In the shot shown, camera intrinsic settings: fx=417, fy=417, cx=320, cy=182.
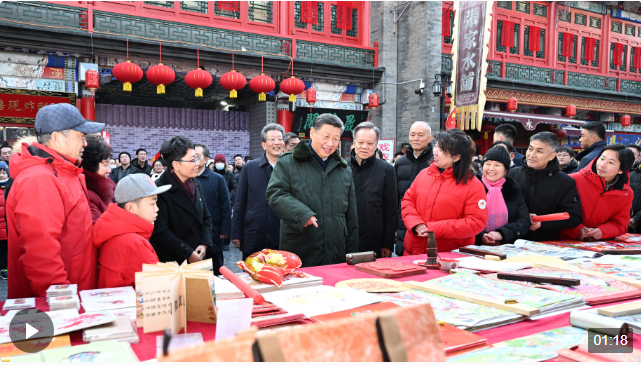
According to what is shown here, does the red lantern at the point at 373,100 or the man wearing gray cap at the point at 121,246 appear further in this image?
the red lantern at the point at 373,100

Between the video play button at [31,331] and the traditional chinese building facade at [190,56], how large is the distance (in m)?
6.98

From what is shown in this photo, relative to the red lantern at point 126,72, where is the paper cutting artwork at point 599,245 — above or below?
below

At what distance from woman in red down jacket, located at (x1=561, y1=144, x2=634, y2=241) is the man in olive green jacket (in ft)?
6.18

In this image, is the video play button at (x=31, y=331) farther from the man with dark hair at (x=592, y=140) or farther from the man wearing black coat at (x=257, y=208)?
the man with dark hair at (x=592, y=140)

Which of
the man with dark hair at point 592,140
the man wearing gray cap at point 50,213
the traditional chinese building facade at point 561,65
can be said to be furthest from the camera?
the traditional chinese building facade at point 561,65

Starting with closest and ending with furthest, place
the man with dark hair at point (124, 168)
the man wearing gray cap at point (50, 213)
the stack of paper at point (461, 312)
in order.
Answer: the stack of paper at point (461, 312), the man wearing gray cap at point (50, 213), the man with dark hair at point (124, 168)

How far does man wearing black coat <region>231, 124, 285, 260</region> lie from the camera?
3.60m

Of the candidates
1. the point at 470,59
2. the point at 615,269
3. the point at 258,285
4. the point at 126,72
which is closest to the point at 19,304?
the point at 258,285

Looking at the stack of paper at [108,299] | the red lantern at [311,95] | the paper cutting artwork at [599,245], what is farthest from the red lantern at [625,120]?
the stack of paper at [108,299]

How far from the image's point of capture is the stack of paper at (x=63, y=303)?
142cm

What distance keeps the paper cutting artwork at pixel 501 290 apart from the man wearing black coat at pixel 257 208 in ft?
6.42

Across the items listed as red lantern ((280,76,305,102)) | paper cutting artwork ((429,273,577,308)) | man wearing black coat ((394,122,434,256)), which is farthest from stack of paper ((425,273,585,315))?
red lantern ((280,76,305,102))

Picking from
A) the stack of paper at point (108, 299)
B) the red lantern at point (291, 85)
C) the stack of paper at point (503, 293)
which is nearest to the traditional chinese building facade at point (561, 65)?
the red lantern at point (291, 85)
